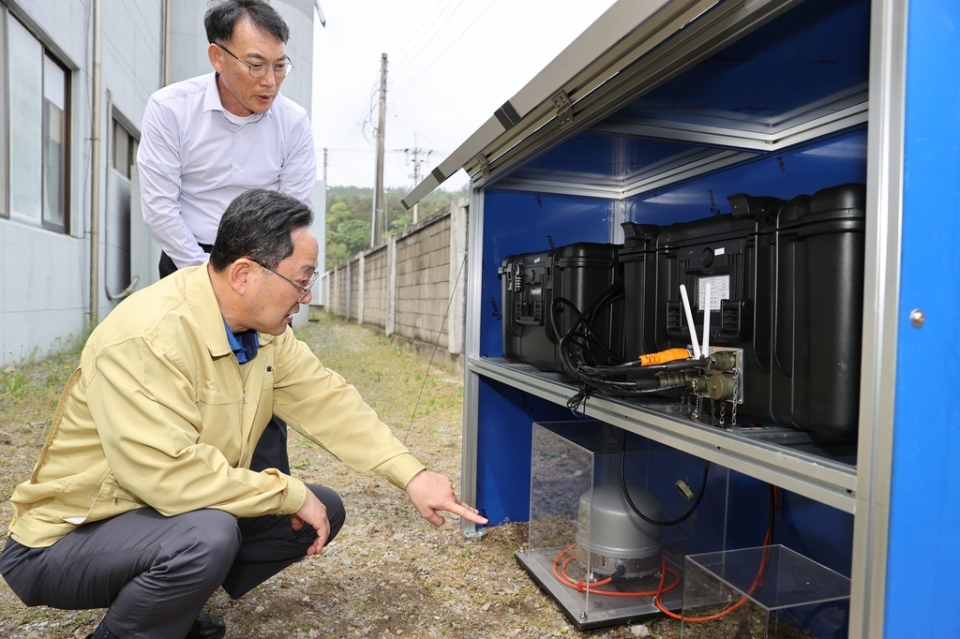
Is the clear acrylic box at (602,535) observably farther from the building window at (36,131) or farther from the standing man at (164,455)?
the building window at (36,131)

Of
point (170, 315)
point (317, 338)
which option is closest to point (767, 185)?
point (170, 315)

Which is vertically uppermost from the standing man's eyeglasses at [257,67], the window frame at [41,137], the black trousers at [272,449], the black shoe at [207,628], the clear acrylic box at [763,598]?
the window frame at [41,137]

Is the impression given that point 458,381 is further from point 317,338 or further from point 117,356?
point 117,356

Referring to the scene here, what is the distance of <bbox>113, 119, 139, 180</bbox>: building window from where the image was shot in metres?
7.83

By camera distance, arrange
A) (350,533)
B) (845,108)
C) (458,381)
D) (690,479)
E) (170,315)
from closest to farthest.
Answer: (170,315) → (845,108) → (690,479) → (350,533) → (458,381)

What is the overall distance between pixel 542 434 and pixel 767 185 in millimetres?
1095

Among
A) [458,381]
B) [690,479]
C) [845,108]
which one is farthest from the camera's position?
[458,381]

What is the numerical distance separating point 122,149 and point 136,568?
8.08 m

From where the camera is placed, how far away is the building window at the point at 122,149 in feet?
25.7

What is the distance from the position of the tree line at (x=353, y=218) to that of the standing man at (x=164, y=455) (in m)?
49.3

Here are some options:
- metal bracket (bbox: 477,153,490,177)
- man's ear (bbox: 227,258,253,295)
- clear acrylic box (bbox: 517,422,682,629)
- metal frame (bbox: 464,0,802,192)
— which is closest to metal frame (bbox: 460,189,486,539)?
metal bracket (bbox: 477,153,490,177)

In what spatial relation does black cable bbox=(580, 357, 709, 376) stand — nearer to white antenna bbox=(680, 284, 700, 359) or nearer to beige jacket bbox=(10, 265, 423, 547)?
white antenna bbox=(680, 284, 700, 359)

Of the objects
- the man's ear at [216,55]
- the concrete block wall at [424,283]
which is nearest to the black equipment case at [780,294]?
the man's ear at [216,55]

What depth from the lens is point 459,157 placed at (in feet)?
7.73
